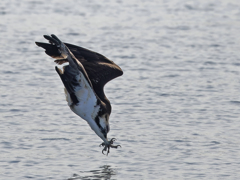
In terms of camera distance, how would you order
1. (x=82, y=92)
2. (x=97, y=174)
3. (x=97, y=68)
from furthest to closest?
(x=97, y=68) → (x=82, y=92) → (x=97, y=174)

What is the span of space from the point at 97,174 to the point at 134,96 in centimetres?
438

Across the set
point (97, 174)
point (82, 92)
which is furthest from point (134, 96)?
point (97, 174)

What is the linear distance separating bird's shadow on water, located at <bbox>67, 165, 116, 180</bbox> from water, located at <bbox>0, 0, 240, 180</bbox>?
0.09ft

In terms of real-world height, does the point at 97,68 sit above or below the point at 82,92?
above

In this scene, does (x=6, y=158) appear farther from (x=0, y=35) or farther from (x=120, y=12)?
(x=120, y=12)

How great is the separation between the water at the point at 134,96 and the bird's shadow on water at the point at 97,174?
0.09ft

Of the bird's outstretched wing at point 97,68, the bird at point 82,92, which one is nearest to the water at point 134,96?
the bird at point 82,92

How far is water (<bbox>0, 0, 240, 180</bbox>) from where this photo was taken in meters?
8.82

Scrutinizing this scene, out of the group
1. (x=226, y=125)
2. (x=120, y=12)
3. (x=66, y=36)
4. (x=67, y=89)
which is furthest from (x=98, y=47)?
(x=67, y=89)

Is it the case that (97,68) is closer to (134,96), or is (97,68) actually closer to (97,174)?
(97,174)

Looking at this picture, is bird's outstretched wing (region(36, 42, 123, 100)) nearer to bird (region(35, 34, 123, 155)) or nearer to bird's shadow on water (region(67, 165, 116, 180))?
bird (region(35, 34, 123, 155))

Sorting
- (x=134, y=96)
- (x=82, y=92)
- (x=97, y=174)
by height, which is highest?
(x=82, y=92)

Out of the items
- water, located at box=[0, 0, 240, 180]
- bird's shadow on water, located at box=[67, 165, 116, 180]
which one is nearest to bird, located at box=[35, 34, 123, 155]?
bird's shadow on water, located at box=[67, 165, 116, 180]

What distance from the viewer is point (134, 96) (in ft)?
41.2
